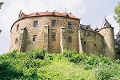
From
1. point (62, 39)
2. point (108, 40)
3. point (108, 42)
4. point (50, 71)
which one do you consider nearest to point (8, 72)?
point (50, 71)

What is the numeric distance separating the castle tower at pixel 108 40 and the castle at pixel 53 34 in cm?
25

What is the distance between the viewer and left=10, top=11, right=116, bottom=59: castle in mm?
43938

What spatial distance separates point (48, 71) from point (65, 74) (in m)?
1.99

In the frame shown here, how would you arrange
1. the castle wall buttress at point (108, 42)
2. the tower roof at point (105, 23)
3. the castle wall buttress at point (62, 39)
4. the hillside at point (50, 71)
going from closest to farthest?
the hillside at point (50, 71)
the castle wall buttress at point (62, 39)
the castle wall buttress at point (108, 42)
the tower roof at point (105, 23)

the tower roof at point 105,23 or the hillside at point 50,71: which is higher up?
the tower roof at point 105,23

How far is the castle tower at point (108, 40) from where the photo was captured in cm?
4991

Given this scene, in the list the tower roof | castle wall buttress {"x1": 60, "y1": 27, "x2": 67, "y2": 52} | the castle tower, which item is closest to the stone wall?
castle wall buttress {"x1": 60, "y1": 27, "x2": 67, "y2": 52}

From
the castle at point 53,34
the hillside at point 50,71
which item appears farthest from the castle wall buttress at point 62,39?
the hillside at point 50,71

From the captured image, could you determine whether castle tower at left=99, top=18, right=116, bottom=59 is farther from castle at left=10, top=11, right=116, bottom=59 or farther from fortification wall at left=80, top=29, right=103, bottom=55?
fortification wall at left=80, top=29, right=103, bottom=55

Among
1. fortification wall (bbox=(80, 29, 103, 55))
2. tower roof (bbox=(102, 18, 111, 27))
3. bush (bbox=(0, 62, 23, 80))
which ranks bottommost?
bush (bbox=(0, 62, 23, 80))

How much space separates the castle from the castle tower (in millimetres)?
255

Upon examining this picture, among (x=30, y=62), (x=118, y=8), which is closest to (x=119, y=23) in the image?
(x=118, y=8)

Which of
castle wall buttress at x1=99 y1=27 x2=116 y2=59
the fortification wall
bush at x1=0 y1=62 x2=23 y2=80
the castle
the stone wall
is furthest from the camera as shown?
castle wall buttress at x1=99 y1=27 x2=116 y2=59

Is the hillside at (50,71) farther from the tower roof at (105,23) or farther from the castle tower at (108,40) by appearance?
the tower roof at (105,23)
